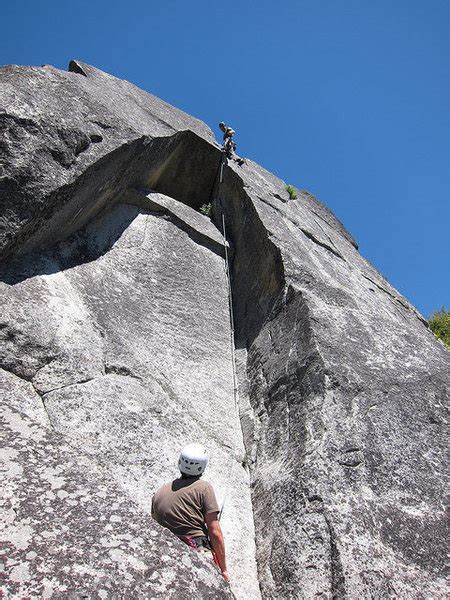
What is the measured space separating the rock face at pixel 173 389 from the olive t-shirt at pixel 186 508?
0.28 metres

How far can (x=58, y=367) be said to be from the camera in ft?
18.2

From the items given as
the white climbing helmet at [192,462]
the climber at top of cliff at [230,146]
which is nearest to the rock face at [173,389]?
the white climbing helmet at [192,462]

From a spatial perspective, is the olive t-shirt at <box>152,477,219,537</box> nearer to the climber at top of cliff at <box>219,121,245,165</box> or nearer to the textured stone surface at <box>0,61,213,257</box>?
the textured stone surface at <box>0,61,213,257</box>

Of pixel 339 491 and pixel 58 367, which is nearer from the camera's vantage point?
pixel 339 491

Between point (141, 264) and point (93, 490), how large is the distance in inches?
186

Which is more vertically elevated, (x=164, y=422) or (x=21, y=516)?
(x=164, y=422)

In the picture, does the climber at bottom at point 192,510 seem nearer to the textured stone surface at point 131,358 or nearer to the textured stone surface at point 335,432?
the textured stone surface at point 131,358

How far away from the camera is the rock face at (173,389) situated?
12.9 ft

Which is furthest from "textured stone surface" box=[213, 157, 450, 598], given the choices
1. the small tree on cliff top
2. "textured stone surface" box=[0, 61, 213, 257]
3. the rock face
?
the small tree on cliff top

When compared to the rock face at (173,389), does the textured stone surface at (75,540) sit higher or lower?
lower

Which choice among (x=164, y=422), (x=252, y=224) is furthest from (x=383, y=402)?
(x=252, y=224)

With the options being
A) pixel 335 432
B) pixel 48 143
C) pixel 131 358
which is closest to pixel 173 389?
pixel 131 358

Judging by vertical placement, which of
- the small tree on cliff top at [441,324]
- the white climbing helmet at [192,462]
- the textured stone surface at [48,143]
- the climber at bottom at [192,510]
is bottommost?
the climber at bottom at [192,510]

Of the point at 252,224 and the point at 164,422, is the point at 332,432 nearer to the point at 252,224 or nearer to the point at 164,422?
the point at 164,422
